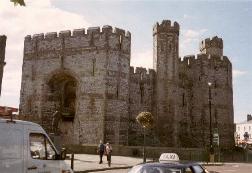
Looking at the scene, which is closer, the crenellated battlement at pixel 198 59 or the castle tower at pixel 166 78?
the castle tower at pixel 166 78

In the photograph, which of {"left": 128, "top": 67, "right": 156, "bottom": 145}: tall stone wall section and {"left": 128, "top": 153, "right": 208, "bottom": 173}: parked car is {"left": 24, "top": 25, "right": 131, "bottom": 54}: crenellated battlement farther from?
{"left": 128, "top": 153, "right": 208, "bottom": 173}: parked car

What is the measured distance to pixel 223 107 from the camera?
43.1 metres

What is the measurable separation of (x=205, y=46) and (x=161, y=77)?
9.74 meters

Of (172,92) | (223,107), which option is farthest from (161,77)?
(223,107)

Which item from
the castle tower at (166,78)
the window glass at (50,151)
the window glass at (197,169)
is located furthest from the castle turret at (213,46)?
the window glass at (50,151)

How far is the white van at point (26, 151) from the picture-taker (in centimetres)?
763

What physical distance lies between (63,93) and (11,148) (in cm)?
2897

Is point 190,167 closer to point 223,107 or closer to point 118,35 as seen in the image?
point 118,35

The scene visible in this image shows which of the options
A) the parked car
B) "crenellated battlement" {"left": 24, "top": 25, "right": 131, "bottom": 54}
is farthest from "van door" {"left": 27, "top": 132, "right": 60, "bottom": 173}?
"crenellated battlement" {"left": 24, "top": 25, "right": 131, "bottom": 54}

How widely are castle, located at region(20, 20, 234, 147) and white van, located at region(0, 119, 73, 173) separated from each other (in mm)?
23289

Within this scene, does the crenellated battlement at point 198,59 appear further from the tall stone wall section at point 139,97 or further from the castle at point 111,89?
the tall stone wall section at point 139,97

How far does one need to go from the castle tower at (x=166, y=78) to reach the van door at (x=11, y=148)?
96.7ft

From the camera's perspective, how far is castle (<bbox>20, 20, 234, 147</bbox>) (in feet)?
108

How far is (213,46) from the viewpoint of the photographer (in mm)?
44312
